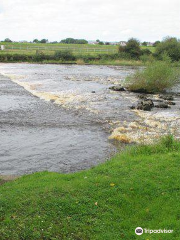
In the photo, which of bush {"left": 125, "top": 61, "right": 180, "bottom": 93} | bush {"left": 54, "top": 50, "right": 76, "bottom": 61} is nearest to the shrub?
bush {"left": 54, "top": 50, "right": 76, "bottom": 61}

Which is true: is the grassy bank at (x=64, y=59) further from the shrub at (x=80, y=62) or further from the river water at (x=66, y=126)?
the river water at (x=66, y=126)

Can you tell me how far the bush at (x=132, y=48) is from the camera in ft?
258

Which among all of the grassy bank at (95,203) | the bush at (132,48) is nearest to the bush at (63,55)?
the bush at (132,48)

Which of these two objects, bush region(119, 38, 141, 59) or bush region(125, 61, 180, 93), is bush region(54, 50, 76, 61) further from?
bush region(125, 61, 180, 93)

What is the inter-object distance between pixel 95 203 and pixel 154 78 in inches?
998

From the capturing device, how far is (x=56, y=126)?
1998cm

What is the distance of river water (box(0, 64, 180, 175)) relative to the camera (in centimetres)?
1412

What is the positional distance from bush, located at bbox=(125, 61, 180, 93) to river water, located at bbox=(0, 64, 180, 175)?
1974 mm

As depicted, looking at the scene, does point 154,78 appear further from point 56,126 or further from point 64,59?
point 64,59

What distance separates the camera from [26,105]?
26328 millimetres

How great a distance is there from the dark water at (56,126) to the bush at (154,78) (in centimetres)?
320

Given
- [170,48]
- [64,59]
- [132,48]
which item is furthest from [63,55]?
[170,48]

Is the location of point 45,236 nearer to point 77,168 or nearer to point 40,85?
point 77,168

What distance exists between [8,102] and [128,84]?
13926mm
